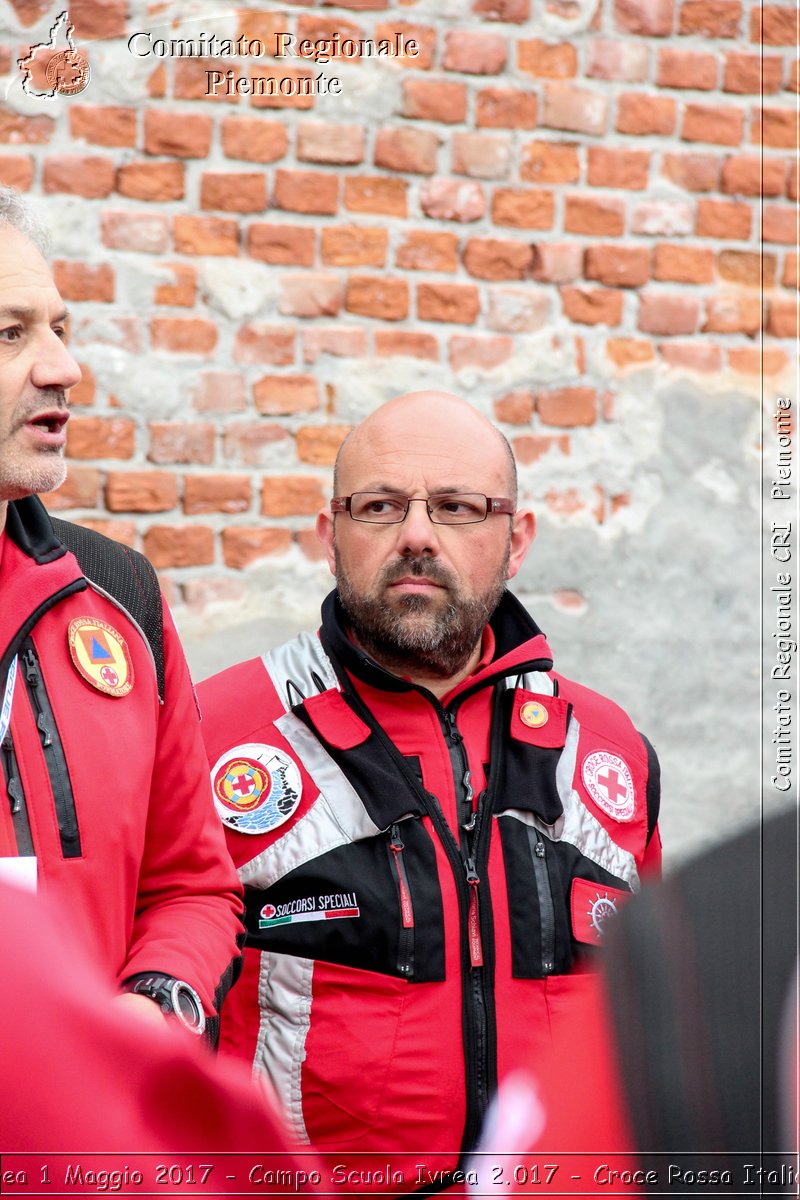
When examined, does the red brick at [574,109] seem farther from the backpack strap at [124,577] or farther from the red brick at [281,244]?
the backpack strap at [124,577]

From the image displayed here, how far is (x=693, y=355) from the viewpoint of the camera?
337 centimetres

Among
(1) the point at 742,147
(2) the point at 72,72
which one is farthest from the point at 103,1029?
(1) the point at 742,147

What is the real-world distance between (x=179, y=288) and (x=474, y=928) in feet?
5.55

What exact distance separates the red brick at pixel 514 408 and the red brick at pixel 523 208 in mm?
415

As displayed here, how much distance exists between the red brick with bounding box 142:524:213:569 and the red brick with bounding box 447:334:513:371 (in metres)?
0.74

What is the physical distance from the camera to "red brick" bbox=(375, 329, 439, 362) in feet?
10.3

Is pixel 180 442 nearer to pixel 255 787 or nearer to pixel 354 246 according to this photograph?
pixel 354 246

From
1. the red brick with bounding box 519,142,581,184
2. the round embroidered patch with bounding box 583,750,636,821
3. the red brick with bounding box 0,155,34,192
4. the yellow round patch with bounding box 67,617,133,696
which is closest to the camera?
the yellow round patch with bounding box 67,617,133,696

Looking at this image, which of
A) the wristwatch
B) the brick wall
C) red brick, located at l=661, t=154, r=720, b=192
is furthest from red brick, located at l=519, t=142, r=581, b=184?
the wristwatch

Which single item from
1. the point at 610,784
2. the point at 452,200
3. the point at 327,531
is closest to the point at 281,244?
the point at 452,200

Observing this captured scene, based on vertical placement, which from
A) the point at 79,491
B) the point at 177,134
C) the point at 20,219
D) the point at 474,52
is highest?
the point at 474,52

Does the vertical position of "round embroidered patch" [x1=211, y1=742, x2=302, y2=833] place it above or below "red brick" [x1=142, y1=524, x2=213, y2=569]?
below

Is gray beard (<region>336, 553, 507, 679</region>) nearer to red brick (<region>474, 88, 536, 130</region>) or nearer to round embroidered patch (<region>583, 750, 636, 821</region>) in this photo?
round embroidered patch (<region>583, 750, 636, 821</region>)

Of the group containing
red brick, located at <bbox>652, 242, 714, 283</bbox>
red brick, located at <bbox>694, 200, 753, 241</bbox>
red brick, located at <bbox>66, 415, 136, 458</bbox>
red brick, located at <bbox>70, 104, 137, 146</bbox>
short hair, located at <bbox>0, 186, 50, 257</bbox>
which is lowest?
red brick, located at <bbox>66, 415, 136, 458</bbox>
